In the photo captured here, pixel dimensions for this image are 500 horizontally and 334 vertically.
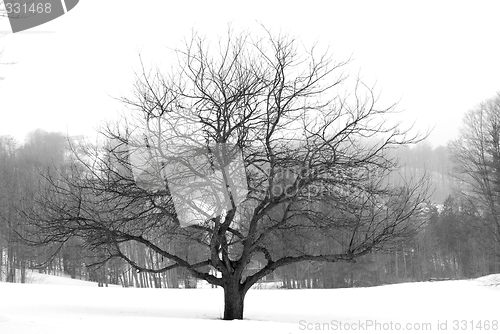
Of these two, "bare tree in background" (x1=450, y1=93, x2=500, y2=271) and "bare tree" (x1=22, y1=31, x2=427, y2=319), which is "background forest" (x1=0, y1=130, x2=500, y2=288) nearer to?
"bare tree in background" (x1=450, y1=93, x2=500, y2=271)

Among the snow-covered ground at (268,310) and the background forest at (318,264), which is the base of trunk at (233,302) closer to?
the snow-covered ground at (268,310)

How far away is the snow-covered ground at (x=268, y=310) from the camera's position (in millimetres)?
9516

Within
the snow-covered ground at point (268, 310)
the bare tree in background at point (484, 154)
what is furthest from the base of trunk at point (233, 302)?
the bare tree in background at point (484, 154)

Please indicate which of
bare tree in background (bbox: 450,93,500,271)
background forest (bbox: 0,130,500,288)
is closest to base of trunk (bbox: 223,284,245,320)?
bare tree in background (bbox: 450,93,500,271)

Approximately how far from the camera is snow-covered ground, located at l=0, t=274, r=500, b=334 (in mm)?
9516

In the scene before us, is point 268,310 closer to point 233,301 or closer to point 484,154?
point 233,301

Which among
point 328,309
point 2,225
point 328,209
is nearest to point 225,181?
point 328,209

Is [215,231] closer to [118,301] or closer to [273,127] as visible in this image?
[273,127]

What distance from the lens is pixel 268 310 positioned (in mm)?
16797

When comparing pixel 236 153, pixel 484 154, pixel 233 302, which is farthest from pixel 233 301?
pixel 484 154

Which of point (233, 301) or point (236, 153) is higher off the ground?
point (236, 153)

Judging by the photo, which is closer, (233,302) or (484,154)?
(233,302)

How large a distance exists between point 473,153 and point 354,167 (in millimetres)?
20477

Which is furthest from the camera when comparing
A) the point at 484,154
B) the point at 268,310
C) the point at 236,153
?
the point at 484,154
